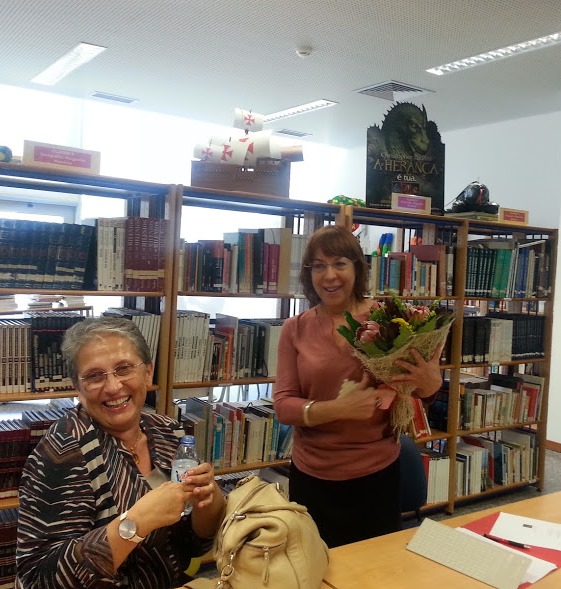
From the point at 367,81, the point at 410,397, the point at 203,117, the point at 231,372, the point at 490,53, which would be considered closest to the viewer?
the point at 410,397

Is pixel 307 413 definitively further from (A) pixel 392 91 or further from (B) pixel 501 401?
(A) pixel 392 91

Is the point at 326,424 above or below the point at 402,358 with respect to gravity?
below

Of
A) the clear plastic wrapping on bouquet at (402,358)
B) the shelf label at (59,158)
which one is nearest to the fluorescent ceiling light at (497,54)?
the shelf label at (59,158)

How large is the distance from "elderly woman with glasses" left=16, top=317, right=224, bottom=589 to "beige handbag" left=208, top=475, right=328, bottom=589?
14cm

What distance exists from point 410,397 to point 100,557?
1.06 meters

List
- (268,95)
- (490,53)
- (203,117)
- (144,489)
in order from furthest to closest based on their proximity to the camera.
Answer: (203,117), (268,95), (490,53), (144,489)

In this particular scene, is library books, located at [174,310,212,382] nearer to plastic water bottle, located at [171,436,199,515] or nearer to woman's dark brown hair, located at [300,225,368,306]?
woman's dark brown hair, located at [300,225,368,306]

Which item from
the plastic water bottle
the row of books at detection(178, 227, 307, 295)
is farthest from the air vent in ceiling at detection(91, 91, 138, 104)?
the plastic water bottle

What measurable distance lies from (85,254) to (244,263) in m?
0.84

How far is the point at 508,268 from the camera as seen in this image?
4.34 m

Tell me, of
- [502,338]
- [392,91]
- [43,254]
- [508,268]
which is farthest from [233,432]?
[392,91]

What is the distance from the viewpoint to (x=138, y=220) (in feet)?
9.53

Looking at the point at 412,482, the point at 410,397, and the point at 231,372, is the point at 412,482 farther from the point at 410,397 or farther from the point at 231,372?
the point at 231,372

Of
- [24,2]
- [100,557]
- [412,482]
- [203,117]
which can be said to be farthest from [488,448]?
[203,117]
